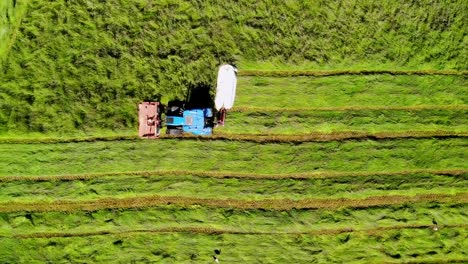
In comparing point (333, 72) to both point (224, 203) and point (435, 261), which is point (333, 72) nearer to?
point (224, 203)

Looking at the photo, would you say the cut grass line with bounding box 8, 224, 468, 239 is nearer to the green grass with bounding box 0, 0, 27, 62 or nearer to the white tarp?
the white tarp

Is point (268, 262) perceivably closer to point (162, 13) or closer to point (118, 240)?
point (118, 240)

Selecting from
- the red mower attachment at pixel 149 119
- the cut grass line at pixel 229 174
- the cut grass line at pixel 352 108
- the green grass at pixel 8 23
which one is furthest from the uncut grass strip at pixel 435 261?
the green grass at pixel 8 23

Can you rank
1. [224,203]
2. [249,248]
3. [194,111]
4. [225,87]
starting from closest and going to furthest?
1. [194,111]
2. [225,87]
3. [249,248]
4. [224,203]

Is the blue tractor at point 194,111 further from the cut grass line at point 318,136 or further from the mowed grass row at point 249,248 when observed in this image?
the mowed grass row at point 249,248

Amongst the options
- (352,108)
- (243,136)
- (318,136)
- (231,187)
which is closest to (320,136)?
(318,136)
